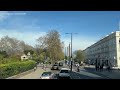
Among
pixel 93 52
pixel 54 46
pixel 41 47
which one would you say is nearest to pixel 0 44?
pixel 41 47

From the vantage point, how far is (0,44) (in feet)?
208

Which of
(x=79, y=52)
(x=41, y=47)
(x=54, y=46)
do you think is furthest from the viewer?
(x=79, y=52)

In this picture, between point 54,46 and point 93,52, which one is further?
point 93,52

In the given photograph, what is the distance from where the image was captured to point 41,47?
2422 inches
